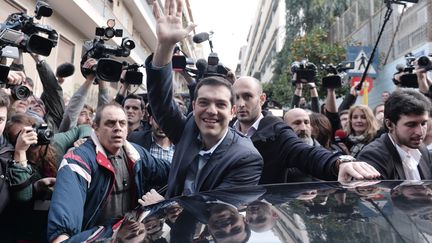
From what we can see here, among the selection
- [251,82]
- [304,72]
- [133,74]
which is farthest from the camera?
[304,72]

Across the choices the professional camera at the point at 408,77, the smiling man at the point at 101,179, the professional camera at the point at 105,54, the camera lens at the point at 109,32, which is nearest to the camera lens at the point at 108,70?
the professional camera at the point at 105,54

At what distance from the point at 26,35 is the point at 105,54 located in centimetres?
79

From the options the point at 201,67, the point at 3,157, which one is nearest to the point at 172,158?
the point at 3,157

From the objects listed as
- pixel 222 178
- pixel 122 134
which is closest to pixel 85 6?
pixel 122 134

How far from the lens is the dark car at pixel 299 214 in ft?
3.82

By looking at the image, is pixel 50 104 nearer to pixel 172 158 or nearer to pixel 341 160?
pixel 172 158

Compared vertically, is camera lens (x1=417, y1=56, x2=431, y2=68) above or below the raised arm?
above

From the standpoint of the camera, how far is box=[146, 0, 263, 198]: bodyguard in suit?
7.11 feet

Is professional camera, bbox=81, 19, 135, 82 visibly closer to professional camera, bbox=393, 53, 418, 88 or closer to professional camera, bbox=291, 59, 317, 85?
professional camera, bbox=291, 59, 317, 85

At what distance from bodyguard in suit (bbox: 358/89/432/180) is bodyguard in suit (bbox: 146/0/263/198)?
805 millimetres

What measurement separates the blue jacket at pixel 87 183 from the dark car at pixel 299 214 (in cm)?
35

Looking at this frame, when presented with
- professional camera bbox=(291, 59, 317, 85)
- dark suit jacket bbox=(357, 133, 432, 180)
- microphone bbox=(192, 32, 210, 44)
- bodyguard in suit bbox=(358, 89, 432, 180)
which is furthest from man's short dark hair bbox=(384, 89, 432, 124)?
professional camera bbox=(291, 59, 317, 85)

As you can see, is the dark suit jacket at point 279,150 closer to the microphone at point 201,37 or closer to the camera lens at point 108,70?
the camera lens at point 108,70

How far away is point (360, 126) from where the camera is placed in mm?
4855
